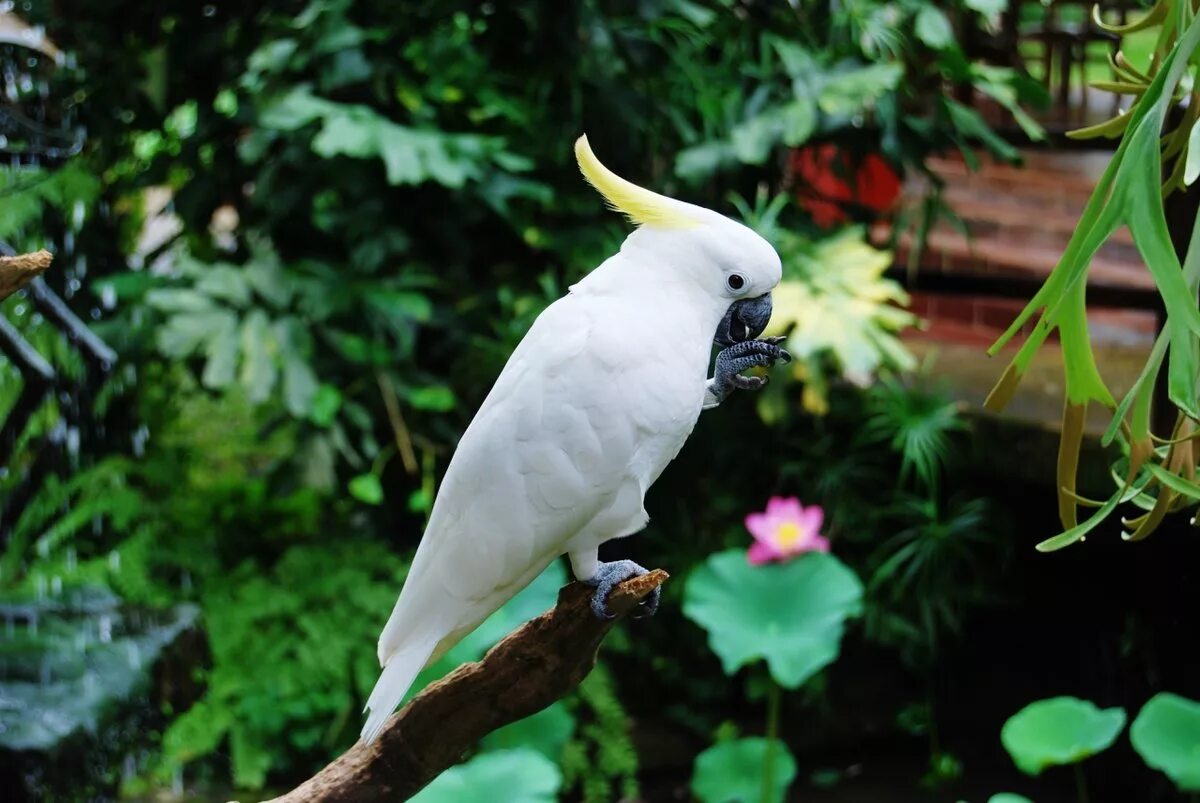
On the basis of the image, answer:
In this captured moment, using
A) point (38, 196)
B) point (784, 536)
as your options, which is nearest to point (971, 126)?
point (784, 536)

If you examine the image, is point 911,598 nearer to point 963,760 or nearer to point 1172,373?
point 963,760

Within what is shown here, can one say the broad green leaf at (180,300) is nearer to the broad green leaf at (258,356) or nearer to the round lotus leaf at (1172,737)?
the broad green leaf at (258,356)

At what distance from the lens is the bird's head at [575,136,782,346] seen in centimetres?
102

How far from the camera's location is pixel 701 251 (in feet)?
3.38

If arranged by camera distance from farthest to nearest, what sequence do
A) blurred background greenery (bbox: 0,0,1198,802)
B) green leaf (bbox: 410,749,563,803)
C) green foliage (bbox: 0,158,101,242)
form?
1. green foliage (bbox: 0,158,101,242)
2. blurred background greenery (bbox: 0,0,1198,802)
3. green leaf (bbox: 410,749,563,803)

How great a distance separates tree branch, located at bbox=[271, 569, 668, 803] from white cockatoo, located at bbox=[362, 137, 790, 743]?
0.05 m

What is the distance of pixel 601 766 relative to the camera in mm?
2518

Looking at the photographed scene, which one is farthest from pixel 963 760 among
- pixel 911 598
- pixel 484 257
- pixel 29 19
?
pixel 29 19

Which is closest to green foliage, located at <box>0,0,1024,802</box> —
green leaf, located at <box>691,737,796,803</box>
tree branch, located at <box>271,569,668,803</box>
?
green leaf, located at <box>691,737,796,803</box>

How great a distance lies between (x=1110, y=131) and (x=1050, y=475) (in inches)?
45.8

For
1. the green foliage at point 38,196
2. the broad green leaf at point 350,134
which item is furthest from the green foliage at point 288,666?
the green foliage at point 38,196

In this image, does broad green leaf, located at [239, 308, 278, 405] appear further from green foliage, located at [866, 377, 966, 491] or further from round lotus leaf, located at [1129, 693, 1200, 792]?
round lotus leaf, located at [1129, 693, 1200, 792]

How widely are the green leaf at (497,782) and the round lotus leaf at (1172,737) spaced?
1.04 meters

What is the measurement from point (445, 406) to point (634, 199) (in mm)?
1438
